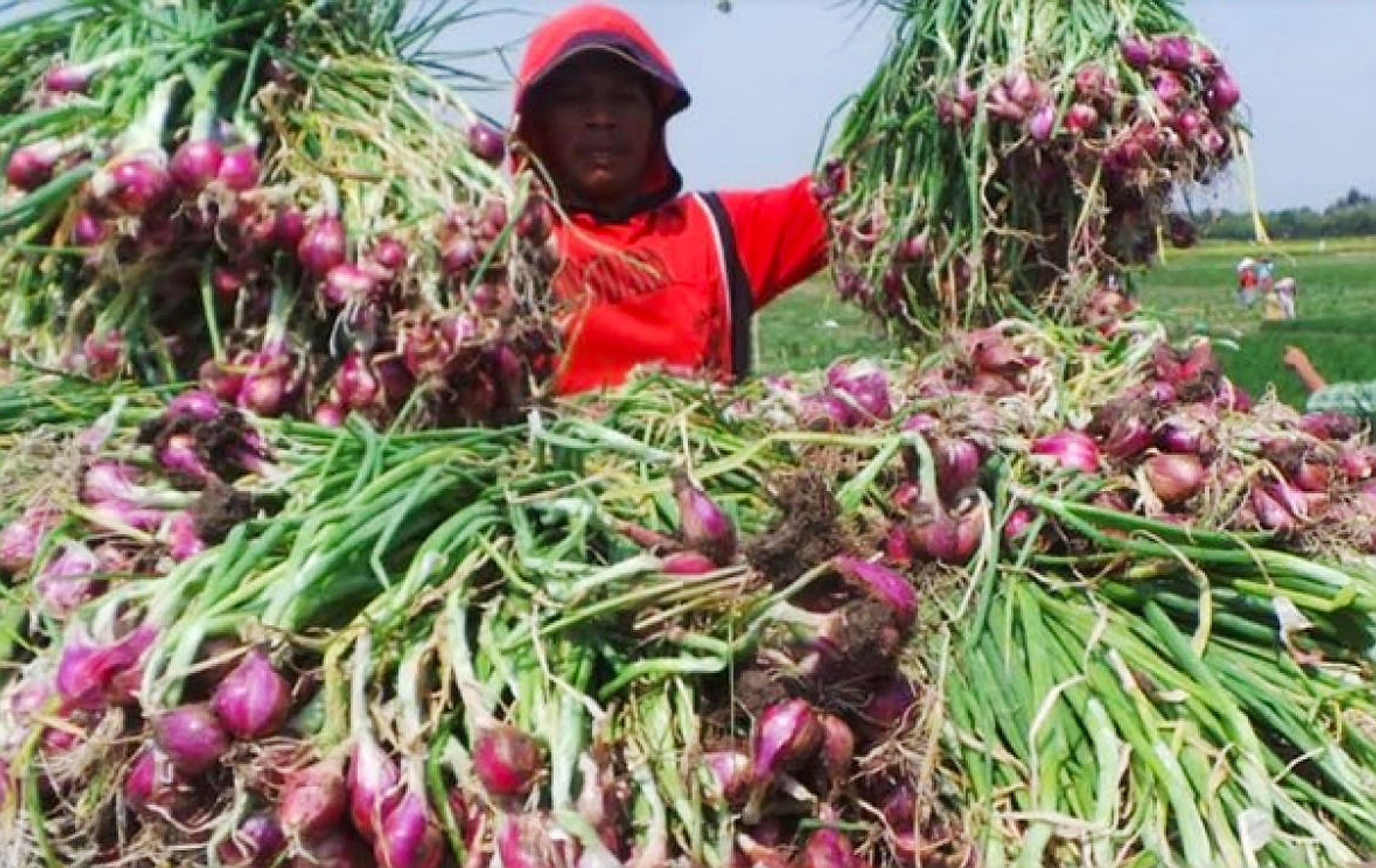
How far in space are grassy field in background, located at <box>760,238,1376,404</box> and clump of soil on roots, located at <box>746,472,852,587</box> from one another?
0.93m

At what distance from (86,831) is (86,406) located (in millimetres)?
563

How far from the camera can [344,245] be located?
168 centimetres

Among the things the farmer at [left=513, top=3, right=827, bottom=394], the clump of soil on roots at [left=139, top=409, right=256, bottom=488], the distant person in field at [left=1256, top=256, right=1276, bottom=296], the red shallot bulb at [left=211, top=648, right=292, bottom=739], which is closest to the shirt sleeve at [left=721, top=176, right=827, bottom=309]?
the farmer at [left=513, top=3, right=827, bottom=394]

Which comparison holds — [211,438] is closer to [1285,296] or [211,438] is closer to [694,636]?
[694,636]

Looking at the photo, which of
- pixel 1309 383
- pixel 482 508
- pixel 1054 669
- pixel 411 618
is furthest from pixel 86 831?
pixel 1309 383

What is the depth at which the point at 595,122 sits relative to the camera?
8.71 feet

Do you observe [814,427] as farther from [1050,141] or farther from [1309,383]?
[1309,383]

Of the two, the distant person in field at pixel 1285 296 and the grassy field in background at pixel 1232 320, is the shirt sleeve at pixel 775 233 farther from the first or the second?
the distant person in field at pixel 1285 296

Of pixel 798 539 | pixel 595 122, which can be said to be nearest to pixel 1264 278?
pixel 595 122

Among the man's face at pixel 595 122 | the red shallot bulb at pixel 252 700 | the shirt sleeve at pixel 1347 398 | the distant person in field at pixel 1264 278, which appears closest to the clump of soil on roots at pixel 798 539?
the red shallot bulb at pixel 252 700

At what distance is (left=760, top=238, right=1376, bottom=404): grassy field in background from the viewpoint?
2789 mm

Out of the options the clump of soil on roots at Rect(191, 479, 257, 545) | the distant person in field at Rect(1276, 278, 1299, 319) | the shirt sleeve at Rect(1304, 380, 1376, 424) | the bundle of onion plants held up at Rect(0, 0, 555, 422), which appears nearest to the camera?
the clump of soil on roots at Rect(191, 479, 257, 545)

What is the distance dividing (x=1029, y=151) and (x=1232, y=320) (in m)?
24.6

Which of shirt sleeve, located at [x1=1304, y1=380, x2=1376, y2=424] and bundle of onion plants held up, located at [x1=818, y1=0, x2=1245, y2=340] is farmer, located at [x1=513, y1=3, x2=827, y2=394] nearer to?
bundle of onion plants held up, located at [x1=818, y1=0, x2=1245, y2=340]
